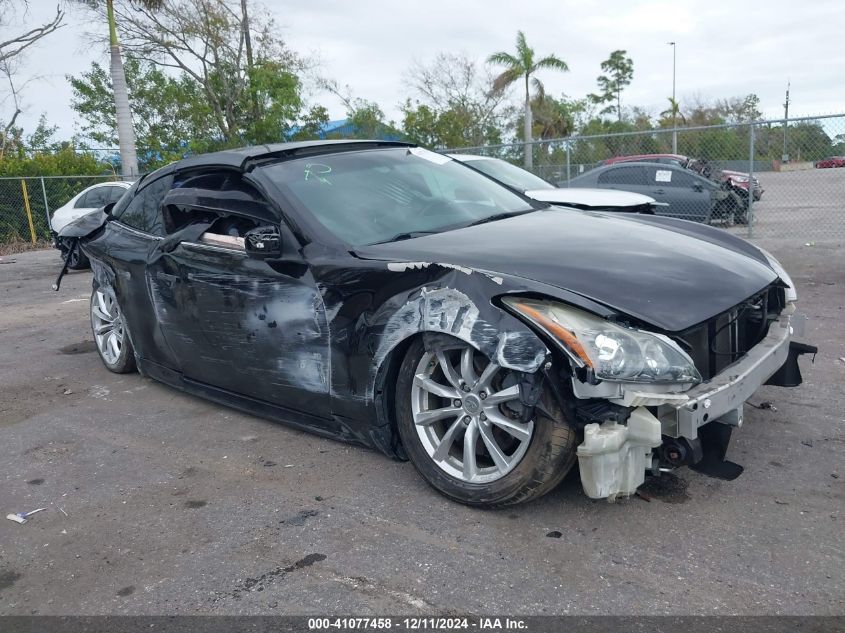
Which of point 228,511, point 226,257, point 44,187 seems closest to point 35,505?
point 228,511

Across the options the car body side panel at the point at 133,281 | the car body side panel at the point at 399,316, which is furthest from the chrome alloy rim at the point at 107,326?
the car body side panel at the point at 399,316

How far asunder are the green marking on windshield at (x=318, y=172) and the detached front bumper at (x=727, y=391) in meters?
2.17

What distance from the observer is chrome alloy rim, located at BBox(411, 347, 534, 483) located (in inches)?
118

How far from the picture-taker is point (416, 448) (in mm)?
3277

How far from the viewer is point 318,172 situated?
159 inches

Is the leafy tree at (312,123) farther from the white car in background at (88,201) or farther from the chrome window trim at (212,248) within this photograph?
the chrome window trim at (212,248)

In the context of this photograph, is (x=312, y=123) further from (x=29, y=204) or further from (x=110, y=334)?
(x=110, y=334)

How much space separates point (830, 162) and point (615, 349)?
12457mm

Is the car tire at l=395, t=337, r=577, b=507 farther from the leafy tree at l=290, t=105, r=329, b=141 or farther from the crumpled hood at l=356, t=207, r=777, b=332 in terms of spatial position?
the leafy tree at l=290, t=105, r=329, b=141

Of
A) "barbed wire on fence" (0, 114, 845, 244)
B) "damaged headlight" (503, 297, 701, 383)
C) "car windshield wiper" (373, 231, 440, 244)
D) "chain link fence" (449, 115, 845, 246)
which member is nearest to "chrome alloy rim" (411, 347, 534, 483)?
"damaged headlight" (503, 297, 701, 383)

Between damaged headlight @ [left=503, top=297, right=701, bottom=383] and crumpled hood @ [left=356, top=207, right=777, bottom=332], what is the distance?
79 mm

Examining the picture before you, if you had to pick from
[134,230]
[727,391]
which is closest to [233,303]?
[134,230]

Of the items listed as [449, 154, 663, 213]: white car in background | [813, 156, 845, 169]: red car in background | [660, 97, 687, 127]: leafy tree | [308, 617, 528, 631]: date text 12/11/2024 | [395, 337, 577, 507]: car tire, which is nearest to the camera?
[308, 617, 528, 631]: date text 12/11/2024

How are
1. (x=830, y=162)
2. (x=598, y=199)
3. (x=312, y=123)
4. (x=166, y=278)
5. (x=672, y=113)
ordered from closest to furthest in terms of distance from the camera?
1. (x=166, y=278)
2. (x=598, y=199)
3. (x=830, y=162)
4. (x=312, y=123)
5. (x=672, y=113)
